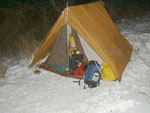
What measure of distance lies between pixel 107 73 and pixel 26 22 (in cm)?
511

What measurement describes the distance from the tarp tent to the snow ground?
330 millimetres

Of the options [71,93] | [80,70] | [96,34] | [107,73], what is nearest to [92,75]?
[107,73]

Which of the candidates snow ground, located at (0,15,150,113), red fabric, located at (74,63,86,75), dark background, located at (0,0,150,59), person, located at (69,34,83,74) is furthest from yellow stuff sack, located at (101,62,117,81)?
dark background, located at (0,0,150,59)

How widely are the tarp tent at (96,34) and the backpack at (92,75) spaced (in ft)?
0.91

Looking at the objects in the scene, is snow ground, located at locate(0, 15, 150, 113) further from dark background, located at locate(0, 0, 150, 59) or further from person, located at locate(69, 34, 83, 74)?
dark background, located at locate(0, 0, 150, 59)

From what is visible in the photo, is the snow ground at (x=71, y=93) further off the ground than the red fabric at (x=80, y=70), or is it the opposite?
the red fabric at (x=80, y=70)

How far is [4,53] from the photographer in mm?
6078

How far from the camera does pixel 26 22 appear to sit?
7633 millimetres

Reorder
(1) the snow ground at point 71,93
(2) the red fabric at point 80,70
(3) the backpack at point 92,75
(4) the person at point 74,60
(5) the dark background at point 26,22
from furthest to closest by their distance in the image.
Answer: (5) the dark background at point 26,22, (4) the person at point 74,60, (2) the red fabric at point 80,70, (3) the backpack at point 92,75, (1) the snow ground at point 71,93

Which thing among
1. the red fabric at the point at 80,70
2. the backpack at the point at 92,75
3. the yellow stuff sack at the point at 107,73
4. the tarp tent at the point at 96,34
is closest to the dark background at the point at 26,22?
the tarp tent at the point at 96,34

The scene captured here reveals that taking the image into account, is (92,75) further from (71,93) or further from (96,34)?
(96,34)

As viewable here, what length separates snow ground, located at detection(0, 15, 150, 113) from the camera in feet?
10.4

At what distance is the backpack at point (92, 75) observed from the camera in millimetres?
3686

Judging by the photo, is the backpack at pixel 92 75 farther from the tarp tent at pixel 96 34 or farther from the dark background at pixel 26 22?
the dark background at pixel 26 22
